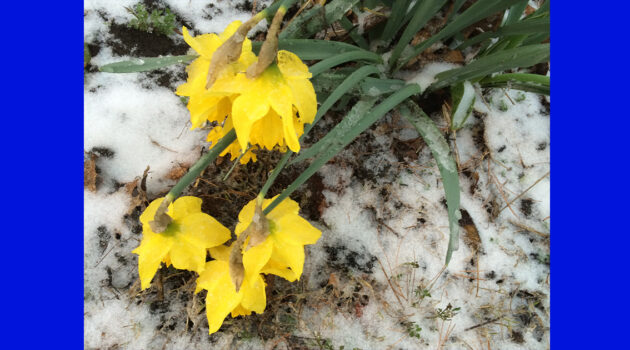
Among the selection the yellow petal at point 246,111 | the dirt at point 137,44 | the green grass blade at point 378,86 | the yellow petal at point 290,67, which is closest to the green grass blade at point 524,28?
the green grass blade at point 378,86

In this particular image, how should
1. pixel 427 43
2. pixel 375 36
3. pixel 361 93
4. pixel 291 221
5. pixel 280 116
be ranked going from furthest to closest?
1. pixel 375 36
2. pixel 427 43
3. pixel 361 93
4. pixel 291 221
5. pixel 280 116

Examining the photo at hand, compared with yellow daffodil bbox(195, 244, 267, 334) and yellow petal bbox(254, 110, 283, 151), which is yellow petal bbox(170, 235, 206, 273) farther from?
yellow petal bbox(254, 110, 283, 151)

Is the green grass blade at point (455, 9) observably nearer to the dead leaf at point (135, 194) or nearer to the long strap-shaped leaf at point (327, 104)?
the long strap-shaped leaf at point (327, 104)

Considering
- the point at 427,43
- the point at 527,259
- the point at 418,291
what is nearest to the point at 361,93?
the point at 427,43

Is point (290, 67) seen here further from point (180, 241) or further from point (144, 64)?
point (180, 241)

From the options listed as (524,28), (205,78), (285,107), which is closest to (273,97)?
(285,107)

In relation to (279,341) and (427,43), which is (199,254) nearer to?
(279,341)
